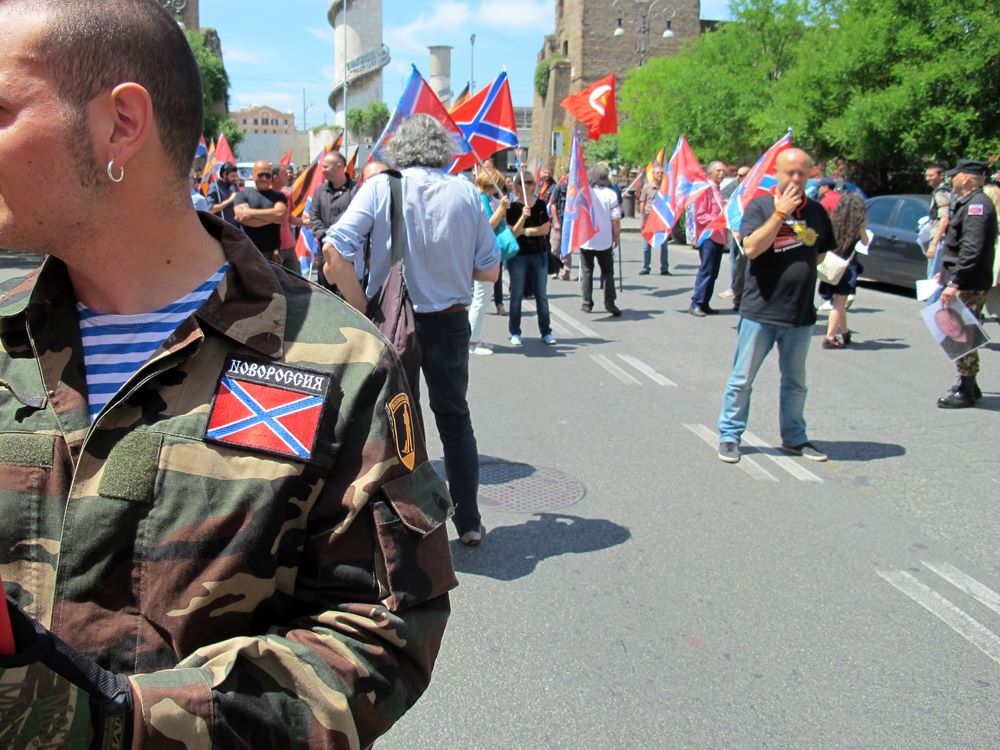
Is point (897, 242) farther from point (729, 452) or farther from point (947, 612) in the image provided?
point (947, 612)

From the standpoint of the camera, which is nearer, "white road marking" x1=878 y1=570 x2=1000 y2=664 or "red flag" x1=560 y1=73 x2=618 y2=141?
"white road marking" x1=878 y1=570 x2=1000 y2=664

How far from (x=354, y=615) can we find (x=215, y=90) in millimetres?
72332

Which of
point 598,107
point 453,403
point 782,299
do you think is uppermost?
point 598,107

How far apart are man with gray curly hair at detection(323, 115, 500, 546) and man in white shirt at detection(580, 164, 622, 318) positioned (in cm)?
755

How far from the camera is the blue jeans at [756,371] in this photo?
234 inches

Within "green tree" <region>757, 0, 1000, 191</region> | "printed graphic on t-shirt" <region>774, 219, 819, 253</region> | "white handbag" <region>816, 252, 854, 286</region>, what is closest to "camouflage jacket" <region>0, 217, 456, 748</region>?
"printed graphic on t-shirt" <region>774, 219, 819, 253</region>

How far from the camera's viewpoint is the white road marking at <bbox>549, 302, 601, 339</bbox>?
10883 mm

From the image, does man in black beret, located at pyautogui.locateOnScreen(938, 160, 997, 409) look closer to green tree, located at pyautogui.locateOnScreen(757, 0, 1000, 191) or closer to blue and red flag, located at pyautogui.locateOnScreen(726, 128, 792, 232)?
blue and red flag, located at pyautogui.locateOnScreen(726, 128, 792, 232)

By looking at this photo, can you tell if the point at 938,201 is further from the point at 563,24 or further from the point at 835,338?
the point at 563,24

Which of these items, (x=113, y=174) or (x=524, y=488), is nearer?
(x=113, y=174)

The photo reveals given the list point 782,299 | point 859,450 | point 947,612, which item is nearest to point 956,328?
point 859,450

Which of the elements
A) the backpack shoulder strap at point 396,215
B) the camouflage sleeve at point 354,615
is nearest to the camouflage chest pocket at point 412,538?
the camouflage sleeve at point 354,615

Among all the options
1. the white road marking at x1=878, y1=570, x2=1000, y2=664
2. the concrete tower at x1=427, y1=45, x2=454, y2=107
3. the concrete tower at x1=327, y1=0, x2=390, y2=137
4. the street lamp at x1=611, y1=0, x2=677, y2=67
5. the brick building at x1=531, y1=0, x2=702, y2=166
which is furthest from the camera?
the concrete tower at x1=427, y1=45, x2=454, y2=107

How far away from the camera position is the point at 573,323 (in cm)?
1173
